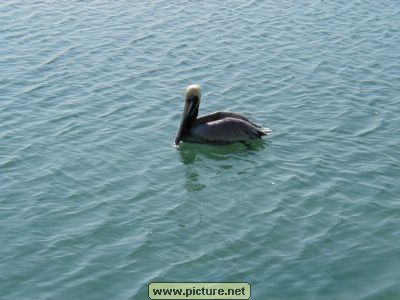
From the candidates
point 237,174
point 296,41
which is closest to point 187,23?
point 296,41

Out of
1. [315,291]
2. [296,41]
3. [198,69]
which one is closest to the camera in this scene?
[315,291]

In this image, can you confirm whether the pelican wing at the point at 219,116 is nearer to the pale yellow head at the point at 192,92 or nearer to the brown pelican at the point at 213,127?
the brown pelican at the point at 213,127

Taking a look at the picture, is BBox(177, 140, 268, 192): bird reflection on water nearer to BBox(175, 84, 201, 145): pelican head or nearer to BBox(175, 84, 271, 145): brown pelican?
BBox(175, 84, 271, 145): brown pelican

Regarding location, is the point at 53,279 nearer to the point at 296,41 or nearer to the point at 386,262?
the point at 386,262

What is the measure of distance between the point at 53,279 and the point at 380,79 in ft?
35.7

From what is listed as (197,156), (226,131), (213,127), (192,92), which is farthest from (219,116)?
(197,156)

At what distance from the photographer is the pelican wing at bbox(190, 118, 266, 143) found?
1516 centimetres

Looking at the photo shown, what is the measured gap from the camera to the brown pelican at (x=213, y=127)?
49.8 ft

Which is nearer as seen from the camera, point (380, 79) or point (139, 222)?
point (139, 222)

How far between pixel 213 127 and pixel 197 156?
0.68 m

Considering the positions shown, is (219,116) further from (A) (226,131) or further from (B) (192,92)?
(B) (192,92)

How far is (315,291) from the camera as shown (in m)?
10.4

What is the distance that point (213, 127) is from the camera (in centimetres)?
1534

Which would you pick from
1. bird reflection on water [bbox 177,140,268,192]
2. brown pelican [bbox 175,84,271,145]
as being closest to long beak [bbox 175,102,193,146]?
brown pelican [bbox 175,84,271,145]
